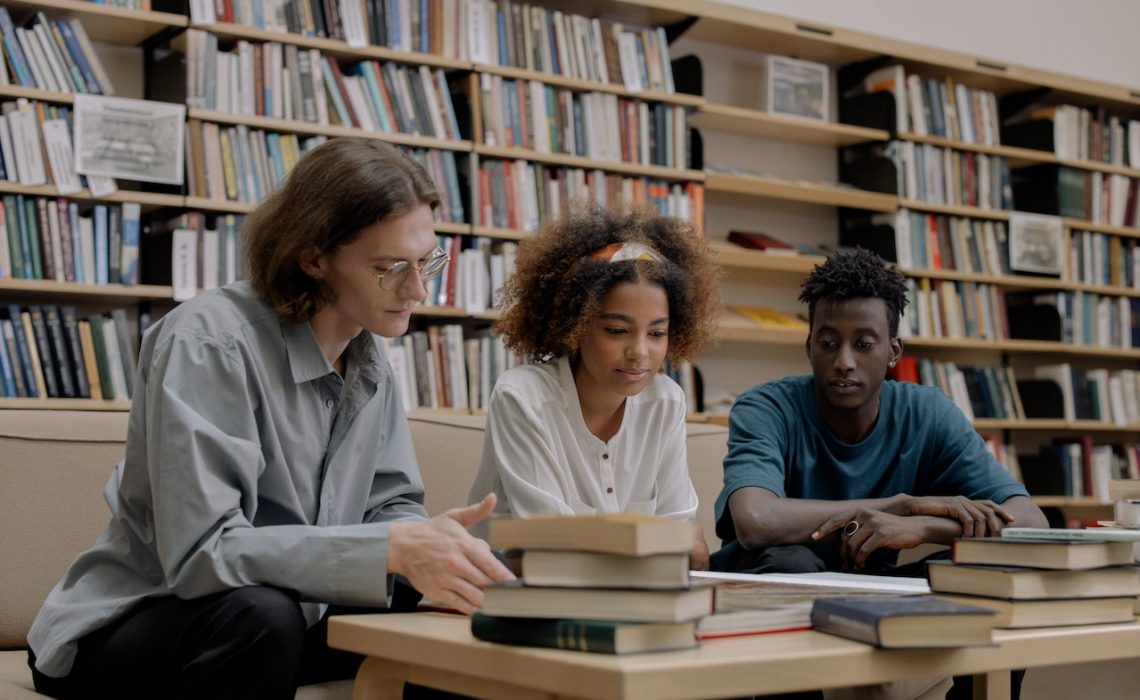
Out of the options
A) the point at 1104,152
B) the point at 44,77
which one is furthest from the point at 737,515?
the point at 1104,152

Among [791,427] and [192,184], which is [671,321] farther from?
[192,184]

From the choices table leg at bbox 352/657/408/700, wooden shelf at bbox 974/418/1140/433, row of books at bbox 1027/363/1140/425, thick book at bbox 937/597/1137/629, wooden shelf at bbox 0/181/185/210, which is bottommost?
table leg at bbox 352/657/408/700

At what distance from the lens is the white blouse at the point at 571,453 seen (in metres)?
1.97

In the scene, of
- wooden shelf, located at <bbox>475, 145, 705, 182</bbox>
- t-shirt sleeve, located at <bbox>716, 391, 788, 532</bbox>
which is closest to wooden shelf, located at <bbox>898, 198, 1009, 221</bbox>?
wooden shelf, located at <bbox>475, 145, 705, 182</bbox>

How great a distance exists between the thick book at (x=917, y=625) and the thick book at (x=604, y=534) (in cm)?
18

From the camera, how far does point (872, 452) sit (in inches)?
89.8

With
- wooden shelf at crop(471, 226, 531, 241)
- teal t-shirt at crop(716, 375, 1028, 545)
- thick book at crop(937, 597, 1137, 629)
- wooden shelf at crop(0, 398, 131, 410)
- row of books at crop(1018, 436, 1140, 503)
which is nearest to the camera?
thick book at crop(937, 597, 1137, 629)

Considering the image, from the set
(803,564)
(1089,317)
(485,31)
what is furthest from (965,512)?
(1089,317)

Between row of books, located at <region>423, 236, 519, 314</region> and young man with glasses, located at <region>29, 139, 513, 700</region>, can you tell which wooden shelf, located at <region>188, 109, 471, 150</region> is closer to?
row of books, located at <region>423, 236, 519, 314</region>

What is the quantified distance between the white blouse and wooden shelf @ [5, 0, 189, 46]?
6.43 feet

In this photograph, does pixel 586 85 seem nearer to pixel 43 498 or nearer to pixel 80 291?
pixel 80 291

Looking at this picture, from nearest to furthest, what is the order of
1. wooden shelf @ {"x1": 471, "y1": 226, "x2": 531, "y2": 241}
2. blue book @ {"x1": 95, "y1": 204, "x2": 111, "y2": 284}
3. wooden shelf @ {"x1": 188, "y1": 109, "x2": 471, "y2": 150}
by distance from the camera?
blue book @ {"x1": 95, "y1": 204, "x2": 111, "y2": 284}
wooden shelf @ {"x1": 188, "y1": 109, "x2": 471, "y2": 150}
wooden shelf @ {"x1": 471, "y1": 226, "x2": 531, "y2": 241}

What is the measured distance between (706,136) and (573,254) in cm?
267

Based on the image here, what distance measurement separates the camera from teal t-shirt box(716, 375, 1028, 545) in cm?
225
